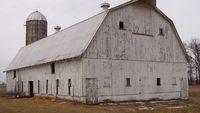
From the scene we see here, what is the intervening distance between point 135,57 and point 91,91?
16.9ft

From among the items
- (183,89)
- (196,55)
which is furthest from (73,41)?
(196,55)

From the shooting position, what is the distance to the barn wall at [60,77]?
23344mm

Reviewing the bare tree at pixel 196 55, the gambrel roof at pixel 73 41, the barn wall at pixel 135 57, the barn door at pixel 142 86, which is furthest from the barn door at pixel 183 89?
the bare tree at pixel 196 55

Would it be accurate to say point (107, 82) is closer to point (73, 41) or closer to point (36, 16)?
point (73, 41)

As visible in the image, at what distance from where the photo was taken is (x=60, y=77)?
86.6ft

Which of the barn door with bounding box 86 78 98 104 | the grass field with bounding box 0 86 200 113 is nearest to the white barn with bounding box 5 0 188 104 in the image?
the barn door with bounding box 86 78 98 104

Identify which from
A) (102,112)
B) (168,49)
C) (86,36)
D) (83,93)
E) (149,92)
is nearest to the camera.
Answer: (102,112)

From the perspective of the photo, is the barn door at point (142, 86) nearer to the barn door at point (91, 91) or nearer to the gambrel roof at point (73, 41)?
the barn door at point (91, 91)

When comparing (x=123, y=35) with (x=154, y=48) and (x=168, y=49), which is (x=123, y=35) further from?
(x=168, y=49)

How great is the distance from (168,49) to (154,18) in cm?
311

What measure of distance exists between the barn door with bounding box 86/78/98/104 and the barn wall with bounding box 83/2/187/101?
37 cm

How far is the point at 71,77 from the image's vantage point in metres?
24.4

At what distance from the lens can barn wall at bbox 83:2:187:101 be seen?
76.7 ft

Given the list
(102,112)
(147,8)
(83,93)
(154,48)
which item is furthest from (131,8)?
(102,112)
